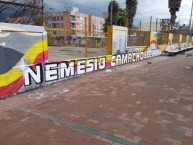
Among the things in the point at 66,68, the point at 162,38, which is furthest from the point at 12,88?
the point at 162,38

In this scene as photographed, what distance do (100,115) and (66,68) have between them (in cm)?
413

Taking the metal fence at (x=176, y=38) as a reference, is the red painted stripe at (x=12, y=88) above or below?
below

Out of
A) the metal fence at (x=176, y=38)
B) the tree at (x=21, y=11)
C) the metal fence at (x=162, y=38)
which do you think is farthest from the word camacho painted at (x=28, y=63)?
the metal fence at (x=176, y=38)

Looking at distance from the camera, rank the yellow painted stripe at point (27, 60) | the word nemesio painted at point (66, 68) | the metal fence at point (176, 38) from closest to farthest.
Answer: the yellow painted stripe at point (27, 60) → the word nemesio painted at point (66, 68) → the metal fence at point (176, 38)

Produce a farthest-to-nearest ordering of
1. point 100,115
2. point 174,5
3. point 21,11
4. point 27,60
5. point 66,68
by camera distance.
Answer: point 174,5
point 66,68
point 21,11
point 27,60
point 100,115

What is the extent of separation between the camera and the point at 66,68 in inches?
339

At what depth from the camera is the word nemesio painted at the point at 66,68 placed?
7125 millimetres

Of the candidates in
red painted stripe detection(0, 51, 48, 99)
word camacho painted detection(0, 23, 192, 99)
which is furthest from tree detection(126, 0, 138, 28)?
red painted stripe detection(0, 51, 48, 99)

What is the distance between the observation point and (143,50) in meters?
16.8

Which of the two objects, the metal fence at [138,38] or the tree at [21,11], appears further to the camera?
the metal fence at [138,38]

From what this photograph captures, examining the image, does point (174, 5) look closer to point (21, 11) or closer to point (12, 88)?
point (21, 11)

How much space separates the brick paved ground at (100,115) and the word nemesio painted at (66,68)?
0.44m

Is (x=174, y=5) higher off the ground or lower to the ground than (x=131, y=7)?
higher

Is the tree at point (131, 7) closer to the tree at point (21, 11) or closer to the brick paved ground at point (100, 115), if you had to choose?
the brick paved ground at point (100, 115)
